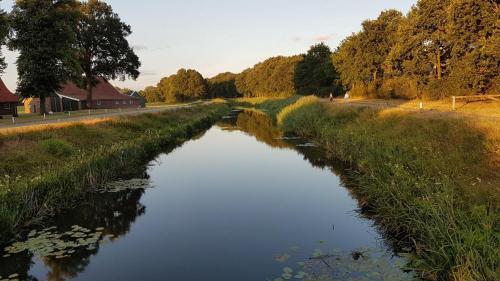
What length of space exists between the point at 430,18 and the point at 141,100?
224 ft

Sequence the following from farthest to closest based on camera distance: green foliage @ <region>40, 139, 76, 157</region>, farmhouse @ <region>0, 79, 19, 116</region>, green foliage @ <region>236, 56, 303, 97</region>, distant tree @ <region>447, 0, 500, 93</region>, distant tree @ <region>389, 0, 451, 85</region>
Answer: green foliage @ <region>236, 56, 303, 97</region>
farmhouse @ <region>0, 79, 19, 116</region>
distant tree @ <region>389, 0, 451, 85</region>
distant tree @ <region>447, 0, 500, 93</region>
green foliage @ <region>40, 139, 76, 157</region>

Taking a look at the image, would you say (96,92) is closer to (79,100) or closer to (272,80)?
(79,100)

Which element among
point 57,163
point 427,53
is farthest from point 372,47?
point 57,163

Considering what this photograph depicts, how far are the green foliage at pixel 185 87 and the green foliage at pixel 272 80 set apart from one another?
21270mm

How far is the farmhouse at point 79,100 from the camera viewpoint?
194 feet

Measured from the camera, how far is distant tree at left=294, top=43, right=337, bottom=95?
8238 centimetres

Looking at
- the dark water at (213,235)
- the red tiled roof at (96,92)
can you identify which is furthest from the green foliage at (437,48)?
the red tiled roof at (96,92)

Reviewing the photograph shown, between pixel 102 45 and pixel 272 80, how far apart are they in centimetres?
6939

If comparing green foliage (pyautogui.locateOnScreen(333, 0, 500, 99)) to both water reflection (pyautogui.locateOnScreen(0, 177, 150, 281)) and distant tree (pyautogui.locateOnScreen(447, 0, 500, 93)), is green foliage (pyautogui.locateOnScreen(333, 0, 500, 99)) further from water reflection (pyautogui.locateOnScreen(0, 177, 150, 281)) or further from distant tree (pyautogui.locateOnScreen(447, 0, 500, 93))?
water reflection (pyautogui.locateOnScreen(0, 177, 150, 281))

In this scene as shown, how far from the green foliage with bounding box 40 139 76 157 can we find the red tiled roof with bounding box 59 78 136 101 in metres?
43.2

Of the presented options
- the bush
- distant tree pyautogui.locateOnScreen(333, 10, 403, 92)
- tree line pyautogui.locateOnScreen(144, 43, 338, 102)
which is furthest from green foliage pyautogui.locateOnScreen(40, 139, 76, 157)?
tree line pyautogui.locateOnScreen(144, 43, 338, 102)

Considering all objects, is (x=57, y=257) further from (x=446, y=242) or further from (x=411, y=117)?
(x=411, y=117)

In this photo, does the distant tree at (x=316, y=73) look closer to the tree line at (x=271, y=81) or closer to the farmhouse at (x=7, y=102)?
the tree line at (x=271, y=81)

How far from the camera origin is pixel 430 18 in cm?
3734
